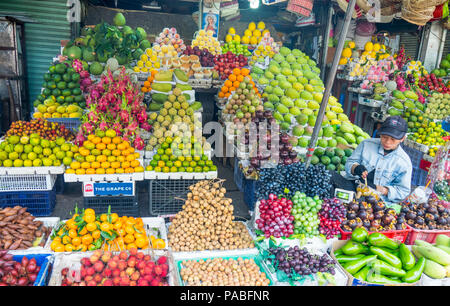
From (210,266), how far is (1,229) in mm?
1673

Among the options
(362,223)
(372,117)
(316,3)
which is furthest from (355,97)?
(362,223)

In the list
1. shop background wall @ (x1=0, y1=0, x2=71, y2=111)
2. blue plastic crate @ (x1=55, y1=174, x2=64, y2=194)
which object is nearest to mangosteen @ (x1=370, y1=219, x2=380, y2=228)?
blue plastic crate @ (x1=55, y1=174, x2=64, y2=194)

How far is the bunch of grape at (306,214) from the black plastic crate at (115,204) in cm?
178

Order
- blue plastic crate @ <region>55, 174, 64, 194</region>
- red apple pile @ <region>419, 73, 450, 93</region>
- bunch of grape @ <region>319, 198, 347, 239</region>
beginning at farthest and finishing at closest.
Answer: red apple pile @ <region>419, 73, 450, 93</region> < blue plastic crate @ <region>55, 174, 64, 194</region> < bunch of grape @ <region>319, 198, 347, 239</region>

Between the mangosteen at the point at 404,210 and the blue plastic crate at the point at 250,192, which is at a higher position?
the mangosteen at the point at 404,210

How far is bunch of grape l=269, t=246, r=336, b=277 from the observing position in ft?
8.46

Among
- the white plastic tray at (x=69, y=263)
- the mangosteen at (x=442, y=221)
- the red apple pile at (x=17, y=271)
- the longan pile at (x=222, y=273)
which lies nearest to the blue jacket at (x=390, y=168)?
the mangosteen at (x=442, y=221)

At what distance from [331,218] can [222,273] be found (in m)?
1.16

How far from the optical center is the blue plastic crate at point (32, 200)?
11.9 ft

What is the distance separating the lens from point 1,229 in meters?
2.64

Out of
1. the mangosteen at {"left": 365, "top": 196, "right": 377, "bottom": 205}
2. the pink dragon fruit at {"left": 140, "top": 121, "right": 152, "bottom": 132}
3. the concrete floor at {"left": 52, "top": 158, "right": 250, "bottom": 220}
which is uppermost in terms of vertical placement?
the pink dragon fruit at {"left": 140, "top": 121, "right": 152, "bottom": 132}

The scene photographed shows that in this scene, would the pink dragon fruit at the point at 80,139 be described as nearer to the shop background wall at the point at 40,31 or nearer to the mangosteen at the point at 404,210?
the mangosteen at the point at 404,210

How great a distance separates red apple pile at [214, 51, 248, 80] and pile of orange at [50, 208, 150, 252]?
4.26m

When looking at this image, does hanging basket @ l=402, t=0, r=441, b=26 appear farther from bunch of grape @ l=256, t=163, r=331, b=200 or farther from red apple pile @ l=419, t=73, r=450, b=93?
bunch of grape @ l=256, t=163, r=331, b=200
